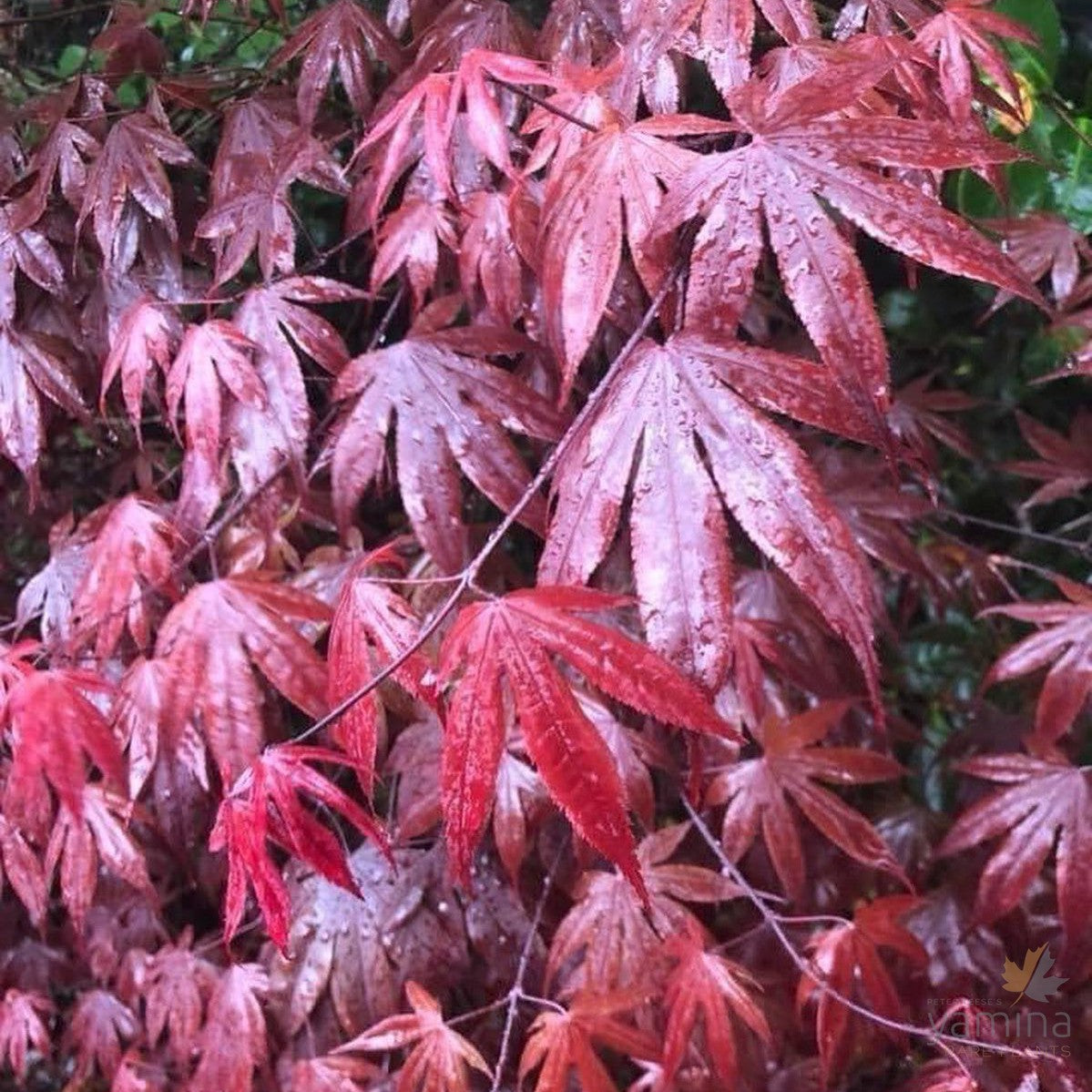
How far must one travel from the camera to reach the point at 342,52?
45.3 inches

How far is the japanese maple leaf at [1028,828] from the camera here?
42.9 inches

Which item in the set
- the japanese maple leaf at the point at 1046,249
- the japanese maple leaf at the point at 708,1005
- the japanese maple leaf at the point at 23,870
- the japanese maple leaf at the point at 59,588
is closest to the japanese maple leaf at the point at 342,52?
the japanese maple leaf at the point at 59,588

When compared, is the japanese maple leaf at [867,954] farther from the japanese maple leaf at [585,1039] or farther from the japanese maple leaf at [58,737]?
the japanese maple leaf at [58,737]

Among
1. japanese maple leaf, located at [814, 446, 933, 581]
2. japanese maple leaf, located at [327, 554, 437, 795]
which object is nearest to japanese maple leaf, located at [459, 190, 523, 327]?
japanese maple leaf, located at [327, 554, 437, 795]

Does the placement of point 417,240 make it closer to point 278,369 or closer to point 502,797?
point 278,369

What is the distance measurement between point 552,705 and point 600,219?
0.35 meters

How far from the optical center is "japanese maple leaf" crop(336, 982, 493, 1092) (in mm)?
1045

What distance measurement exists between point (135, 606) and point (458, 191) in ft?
1.78

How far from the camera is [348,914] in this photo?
123 centimetres

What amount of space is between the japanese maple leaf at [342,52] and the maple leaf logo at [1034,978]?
4.20 feet

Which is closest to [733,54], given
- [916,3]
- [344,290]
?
[916,3]

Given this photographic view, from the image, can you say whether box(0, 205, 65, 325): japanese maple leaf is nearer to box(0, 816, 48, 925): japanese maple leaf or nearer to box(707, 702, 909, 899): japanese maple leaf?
box(0, 816, 48, 925): japanese maple leaf

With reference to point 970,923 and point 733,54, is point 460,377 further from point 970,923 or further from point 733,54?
point 970,923

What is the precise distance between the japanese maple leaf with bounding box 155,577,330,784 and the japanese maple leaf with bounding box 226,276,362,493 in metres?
0.14
